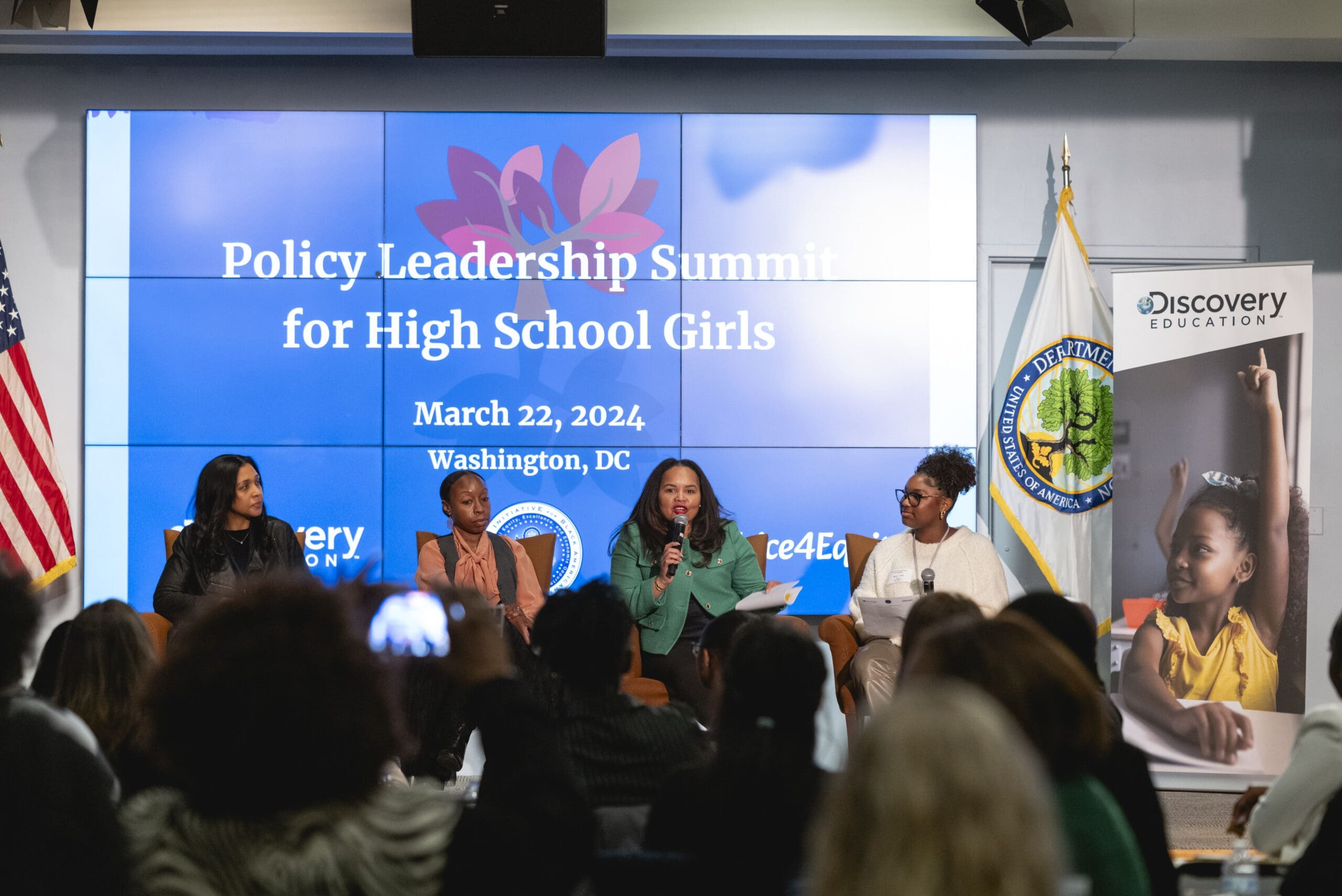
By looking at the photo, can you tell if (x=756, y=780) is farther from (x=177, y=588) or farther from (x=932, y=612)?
(x=177, y=588)

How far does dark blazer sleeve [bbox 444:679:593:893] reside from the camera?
1.44 m

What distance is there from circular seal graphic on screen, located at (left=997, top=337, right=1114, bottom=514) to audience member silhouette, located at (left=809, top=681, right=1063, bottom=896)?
4.74m

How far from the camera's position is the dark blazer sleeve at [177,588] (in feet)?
15.2

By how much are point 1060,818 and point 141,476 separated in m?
5.10

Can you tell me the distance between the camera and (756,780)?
181 centimetres

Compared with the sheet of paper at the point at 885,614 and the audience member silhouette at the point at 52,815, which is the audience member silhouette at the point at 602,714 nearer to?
the audience member silhouette at the point at 52,815

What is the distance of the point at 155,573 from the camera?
560 cm

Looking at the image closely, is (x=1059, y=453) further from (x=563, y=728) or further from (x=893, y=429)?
(x=563, y=728)

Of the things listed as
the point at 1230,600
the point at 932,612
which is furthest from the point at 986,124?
the point at 932,612

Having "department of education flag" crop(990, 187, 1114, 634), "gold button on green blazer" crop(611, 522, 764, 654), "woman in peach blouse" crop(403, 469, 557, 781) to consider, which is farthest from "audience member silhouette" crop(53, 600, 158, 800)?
"department of education flag" crop(990, 187, 1114, 634)

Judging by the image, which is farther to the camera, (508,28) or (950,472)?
(950,472)

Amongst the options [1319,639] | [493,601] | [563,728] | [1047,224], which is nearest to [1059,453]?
[1047,224]

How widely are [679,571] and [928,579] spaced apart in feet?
3.39

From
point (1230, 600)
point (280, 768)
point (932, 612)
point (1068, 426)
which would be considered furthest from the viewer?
point (1068, 426)
